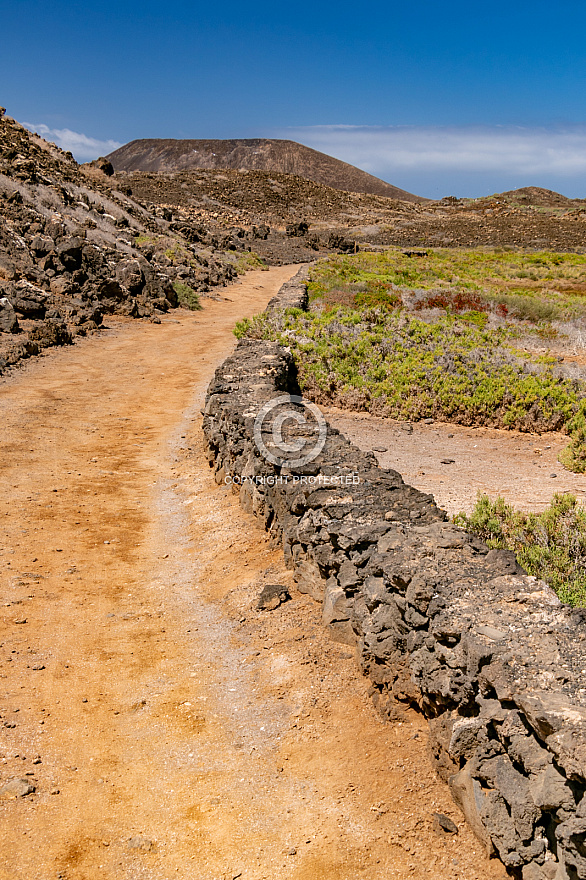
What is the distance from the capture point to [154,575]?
280 inches

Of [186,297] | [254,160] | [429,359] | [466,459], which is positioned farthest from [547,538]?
[254,160]

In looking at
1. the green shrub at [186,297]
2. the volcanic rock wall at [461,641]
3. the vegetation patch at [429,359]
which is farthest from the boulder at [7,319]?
the volcanic rock wall at [461,641]

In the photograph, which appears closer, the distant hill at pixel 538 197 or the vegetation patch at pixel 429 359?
the vegetation patch at pixel 429 359

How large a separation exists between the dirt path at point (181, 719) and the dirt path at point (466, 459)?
2.63m

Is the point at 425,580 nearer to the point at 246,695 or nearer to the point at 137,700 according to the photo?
the point at 246,695

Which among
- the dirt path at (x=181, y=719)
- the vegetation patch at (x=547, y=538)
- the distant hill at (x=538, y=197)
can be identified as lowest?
the dirt path at (x=181, y=719)

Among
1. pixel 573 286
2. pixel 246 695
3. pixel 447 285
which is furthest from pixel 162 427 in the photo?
pixel 573 286

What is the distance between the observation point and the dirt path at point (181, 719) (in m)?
3.62

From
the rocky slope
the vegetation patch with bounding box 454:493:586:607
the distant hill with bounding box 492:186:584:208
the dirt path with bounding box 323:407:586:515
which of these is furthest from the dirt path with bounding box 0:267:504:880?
the distant hill with bounding box 492:186:584:208

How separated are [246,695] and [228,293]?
88.6 feet

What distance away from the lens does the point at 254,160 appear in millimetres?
126062

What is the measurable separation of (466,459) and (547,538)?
3.80 meters

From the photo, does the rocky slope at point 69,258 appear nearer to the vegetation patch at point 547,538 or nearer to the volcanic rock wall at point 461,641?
the volcanic rock wall at point 461,641

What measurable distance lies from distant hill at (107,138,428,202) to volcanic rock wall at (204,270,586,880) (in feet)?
398
